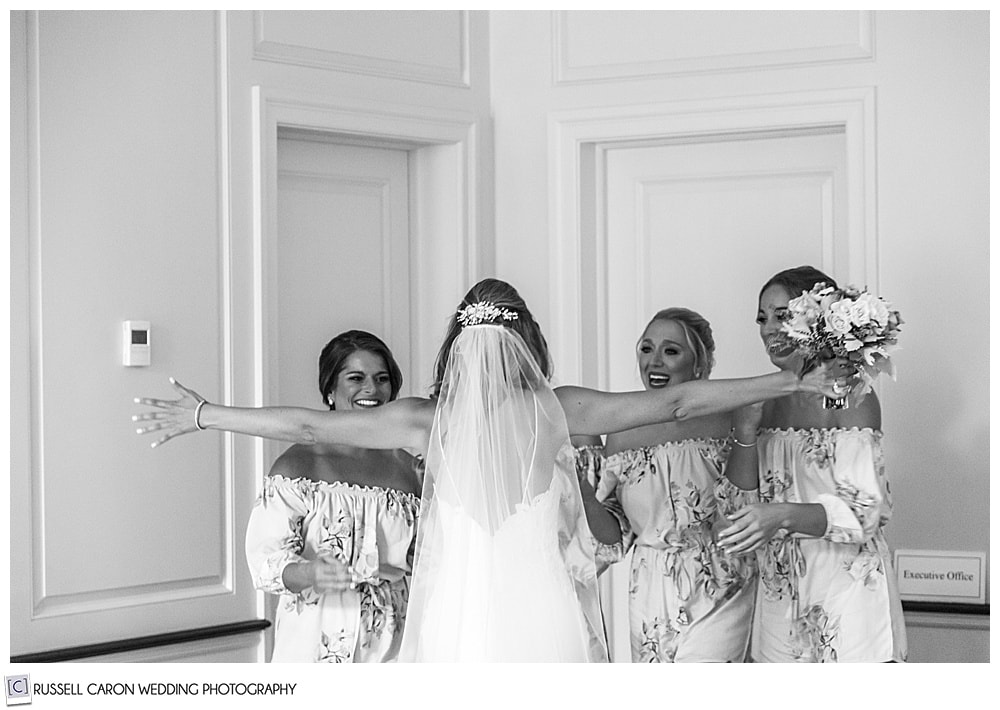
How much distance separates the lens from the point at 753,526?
3.10 meters

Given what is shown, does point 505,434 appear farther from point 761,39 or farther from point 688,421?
point 761,39

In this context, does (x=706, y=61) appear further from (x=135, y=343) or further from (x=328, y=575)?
(x=328, y=575)

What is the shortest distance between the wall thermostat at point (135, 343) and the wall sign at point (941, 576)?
2.19 m

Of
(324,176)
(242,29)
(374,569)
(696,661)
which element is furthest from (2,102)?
(696,661)

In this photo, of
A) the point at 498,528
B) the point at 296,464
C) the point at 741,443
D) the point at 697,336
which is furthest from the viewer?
the point at 697,336

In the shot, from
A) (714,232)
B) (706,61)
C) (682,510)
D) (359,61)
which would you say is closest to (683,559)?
(682,510)

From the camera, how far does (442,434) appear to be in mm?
3018

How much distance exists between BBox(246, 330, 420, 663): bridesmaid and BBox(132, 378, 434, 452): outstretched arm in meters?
0.15

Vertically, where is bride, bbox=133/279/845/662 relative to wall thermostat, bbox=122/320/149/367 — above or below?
below

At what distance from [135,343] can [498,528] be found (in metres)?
1.18

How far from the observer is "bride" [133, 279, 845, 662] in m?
2.94

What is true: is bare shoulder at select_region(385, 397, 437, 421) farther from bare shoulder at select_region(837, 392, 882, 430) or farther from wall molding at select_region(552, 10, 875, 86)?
wall molding at select_region(552, 10, 875, 86)

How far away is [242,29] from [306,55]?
22cm
